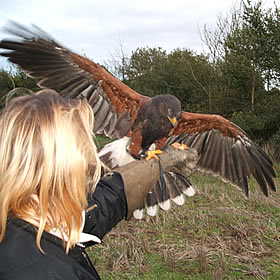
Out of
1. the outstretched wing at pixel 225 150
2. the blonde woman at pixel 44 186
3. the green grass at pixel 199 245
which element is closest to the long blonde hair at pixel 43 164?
the blonde woman at pixel 44 186

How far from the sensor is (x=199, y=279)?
12.9 ft

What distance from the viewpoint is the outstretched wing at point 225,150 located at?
16.3ft

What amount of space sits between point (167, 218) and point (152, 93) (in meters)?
14.2

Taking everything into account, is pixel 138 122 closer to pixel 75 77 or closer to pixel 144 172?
pixel 75 77

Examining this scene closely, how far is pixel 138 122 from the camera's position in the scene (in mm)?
4797

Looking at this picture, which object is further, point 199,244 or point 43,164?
point 199,244

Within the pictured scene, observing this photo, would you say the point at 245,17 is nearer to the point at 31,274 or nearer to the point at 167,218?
the point at 167,218

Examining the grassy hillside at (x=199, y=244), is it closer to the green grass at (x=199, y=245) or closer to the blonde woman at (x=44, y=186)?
the green grass at (x=199, y=245)

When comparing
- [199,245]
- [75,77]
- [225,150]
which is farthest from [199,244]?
[75,77]

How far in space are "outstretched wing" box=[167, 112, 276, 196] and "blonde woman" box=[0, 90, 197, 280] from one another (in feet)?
12.0

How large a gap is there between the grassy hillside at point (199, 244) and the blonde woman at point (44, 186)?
304cm

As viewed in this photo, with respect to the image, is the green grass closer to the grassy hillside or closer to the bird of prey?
the grassy hillside

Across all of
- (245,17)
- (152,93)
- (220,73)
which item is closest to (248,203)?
(245,17)

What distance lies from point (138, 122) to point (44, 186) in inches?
143
